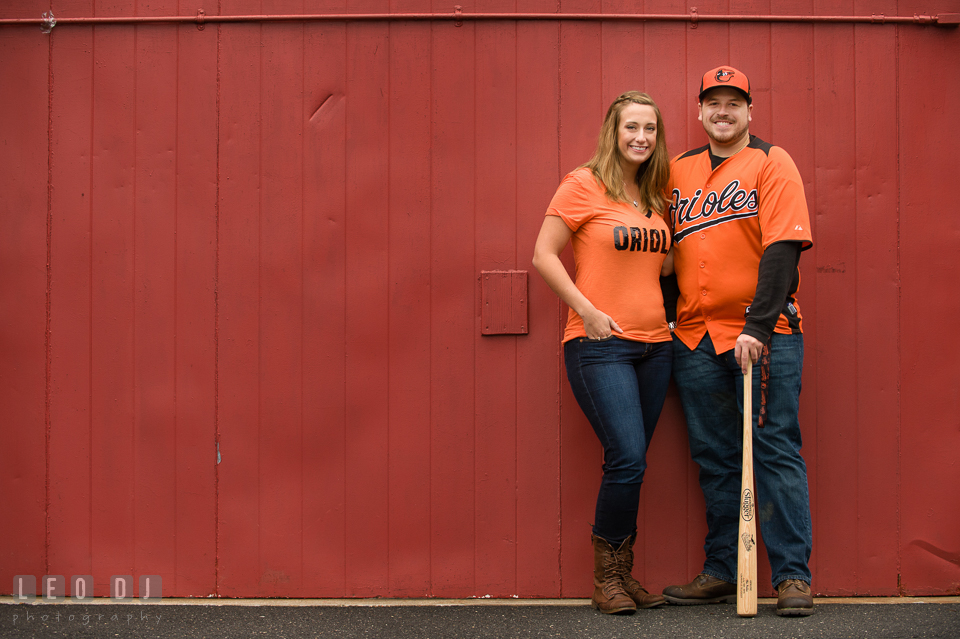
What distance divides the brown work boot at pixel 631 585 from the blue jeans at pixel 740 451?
26cm

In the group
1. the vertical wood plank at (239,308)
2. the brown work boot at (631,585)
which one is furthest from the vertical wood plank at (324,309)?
the brown work boot at (631,585)

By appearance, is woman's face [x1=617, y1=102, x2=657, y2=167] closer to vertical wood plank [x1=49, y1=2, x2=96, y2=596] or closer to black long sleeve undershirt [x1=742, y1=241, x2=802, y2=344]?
black long sleeve undershirt [x1=742, y1=241, x2=802, y2=344]

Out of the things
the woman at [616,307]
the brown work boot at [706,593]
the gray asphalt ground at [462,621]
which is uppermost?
the woman at [616,307]

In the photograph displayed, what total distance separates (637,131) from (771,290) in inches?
29.4

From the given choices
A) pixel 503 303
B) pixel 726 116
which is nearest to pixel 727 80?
pixel 726 116

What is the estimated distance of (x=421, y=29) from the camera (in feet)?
9.18

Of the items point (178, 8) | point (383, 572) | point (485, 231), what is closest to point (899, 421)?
point (485, 231)

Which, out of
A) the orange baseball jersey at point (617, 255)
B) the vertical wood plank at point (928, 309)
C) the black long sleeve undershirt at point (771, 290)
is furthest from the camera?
the vertical wood plank at point (928, 309)

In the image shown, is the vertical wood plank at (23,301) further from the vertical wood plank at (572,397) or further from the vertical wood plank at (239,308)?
the vertical wood plank at (572,397)

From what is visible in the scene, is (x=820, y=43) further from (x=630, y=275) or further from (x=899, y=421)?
(x=899, y=421)

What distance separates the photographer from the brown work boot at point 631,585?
2.48 meters

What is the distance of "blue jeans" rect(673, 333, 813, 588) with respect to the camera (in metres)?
2.43

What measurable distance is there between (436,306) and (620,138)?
988 mm

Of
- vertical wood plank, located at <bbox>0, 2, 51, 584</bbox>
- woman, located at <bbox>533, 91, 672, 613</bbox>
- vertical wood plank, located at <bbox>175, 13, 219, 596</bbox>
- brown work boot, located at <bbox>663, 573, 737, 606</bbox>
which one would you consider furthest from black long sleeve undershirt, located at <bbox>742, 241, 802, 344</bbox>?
vertical wood plank, located at <bbox>0, 2, 51, 584</bbox>
